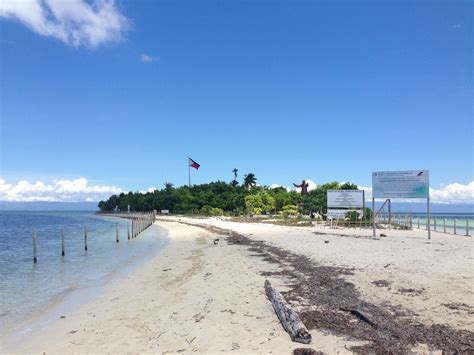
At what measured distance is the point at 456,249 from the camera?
61.8 feet

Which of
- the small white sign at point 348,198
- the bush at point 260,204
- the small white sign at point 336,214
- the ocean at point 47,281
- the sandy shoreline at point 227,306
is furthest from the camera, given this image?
the bush at point 260,204

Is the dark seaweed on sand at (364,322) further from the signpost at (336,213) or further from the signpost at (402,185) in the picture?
the signpost at (336,213)

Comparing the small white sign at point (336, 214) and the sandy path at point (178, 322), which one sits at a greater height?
the small white sign at point (336, 214)

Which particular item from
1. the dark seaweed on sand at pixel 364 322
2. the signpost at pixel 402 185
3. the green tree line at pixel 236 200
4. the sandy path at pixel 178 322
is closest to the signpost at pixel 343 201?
the signpost at pixel 402 185

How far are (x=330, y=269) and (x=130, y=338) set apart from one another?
8.28 m

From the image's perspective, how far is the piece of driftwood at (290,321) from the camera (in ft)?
21.7

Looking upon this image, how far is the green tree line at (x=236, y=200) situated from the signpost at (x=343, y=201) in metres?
12.4

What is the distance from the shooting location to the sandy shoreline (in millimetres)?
6973

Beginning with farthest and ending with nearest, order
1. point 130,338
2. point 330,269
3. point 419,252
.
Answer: point 419,252 → point 330,269 → point 130,338

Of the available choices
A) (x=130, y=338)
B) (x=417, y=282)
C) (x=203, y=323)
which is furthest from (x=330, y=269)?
(x=130, y=338)

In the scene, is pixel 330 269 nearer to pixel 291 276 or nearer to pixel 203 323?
pixel 291 276

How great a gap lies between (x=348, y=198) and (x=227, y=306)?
96.9ft

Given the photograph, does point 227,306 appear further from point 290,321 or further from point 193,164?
point 193,164

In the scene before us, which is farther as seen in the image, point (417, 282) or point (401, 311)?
point (417, 282)
